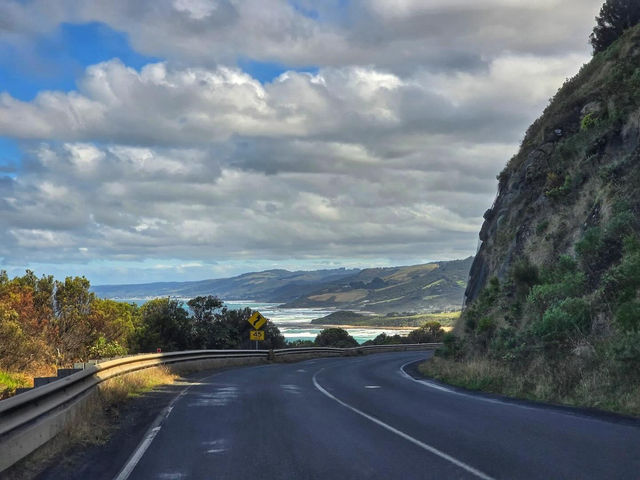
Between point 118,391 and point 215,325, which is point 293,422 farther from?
point 215,325

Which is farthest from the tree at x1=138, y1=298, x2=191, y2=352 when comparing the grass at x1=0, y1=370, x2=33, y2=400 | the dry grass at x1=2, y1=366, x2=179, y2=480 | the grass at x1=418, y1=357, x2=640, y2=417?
the grass at x1=418, y1=357, x2=640, y2=417

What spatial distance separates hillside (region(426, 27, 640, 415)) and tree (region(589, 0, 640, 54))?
13.0 ft

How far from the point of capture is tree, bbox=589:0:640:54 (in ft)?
119

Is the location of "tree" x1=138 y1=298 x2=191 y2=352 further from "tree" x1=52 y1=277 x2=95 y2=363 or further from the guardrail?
the guardrail

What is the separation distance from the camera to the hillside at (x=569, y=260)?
48.5ft

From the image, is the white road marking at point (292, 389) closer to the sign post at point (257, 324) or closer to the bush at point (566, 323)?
the bush at point (566, 323)

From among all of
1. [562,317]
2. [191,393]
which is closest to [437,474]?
[562,317]

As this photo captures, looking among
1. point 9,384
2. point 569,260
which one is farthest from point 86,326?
point 569,260

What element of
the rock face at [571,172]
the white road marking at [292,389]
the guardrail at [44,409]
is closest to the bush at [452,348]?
the rock face at [571,172]

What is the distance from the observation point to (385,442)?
31.5 feet

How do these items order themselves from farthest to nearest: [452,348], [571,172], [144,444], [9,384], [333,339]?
[333,339] → [452,348] → [571,172] → [9,384] → [144,444]

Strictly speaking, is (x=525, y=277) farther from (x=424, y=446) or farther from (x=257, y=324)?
(x=257, y=324)

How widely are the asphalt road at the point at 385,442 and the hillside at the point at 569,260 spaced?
2021mm

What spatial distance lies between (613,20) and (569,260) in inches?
949
